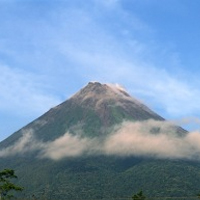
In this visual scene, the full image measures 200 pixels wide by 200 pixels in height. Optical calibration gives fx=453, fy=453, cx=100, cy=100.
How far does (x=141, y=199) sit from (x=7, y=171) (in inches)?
1608

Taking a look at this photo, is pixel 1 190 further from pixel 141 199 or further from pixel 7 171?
pixel 141 199

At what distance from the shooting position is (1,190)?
70812 millimetres

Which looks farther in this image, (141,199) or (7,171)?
(141,199)

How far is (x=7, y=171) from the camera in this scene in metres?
69.6

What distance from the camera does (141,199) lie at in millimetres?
101125

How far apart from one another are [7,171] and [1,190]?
3571mm

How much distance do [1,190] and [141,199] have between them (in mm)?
39884

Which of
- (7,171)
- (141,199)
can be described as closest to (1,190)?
(7,171)

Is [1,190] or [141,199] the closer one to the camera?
[1,190]
